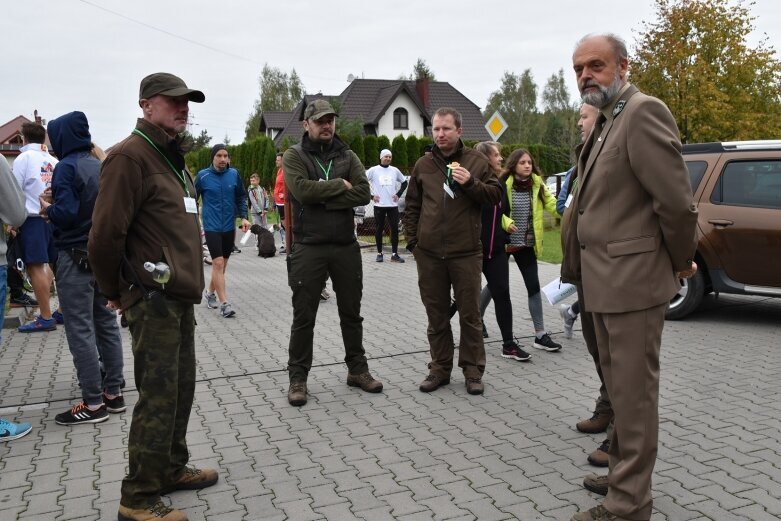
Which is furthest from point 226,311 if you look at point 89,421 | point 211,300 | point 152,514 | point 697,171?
point 697,171

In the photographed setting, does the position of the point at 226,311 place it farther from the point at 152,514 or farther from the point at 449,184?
the point at 152,514

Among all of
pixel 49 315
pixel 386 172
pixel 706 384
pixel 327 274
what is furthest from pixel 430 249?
pixel 386 172

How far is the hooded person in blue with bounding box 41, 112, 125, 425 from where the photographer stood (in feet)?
16.7

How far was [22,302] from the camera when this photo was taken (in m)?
9.65

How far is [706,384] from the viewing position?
5.86 m

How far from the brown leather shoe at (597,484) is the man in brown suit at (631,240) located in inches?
15.9

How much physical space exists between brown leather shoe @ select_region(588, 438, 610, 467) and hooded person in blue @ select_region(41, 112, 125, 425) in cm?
336

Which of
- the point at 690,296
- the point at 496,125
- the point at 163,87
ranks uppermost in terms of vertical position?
the point at 496,125

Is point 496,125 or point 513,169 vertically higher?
point 496,125

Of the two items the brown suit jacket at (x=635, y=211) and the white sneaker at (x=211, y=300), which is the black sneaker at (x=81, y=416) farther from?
the white sneaker at (x=211, y=300)

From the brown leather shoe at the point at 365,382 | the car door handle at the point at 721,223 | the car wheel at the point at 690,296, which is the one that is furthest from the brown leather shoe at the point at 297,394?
the car door handle at the point at 721,223

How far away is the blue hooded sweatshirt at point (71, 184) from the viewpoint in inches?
200

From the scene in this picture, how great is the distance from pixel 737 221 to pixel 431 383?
4.13 meters

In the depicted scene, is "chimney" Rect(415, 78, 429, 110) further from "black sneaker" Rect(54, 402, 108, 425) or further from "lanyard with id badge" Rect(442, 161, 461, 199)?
"black sneaker" Rect(54, 402, 108, 425)
